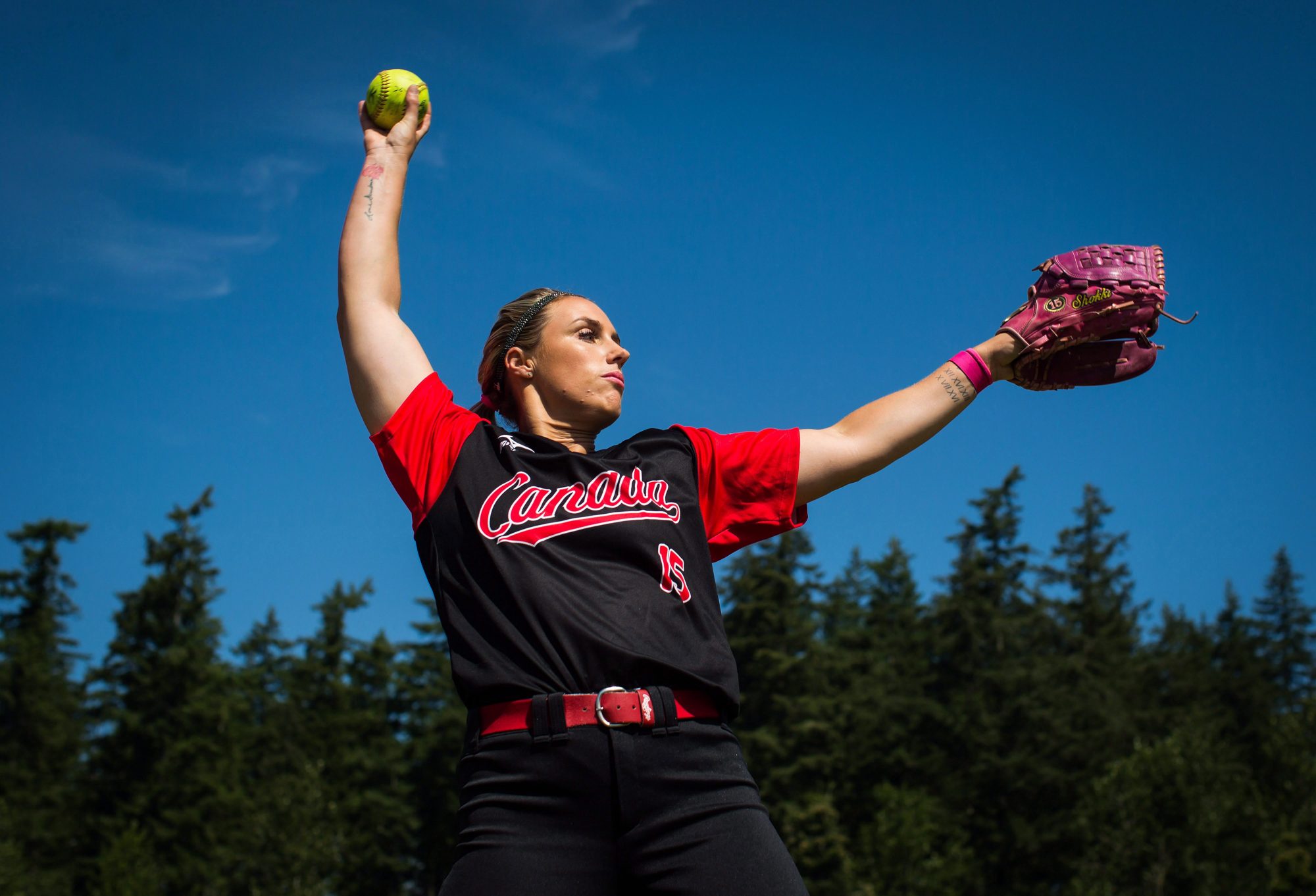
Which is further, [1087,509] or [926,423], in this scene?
[1087,509]

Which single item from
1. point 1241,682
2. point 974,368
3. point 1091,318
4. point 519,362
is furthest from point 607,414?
point 1241,682

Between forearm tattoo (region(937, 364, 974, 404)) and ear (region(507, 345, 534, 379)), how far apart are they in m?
1.35

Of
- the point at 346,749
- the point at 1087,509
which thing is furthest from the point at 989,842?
the point at 346,749

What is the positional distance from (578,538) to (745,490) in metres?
0.66

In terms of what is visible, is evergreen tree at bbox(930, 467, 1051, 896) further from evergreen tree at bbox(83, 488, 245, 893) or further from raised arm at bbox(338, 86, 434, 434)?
raised arm at bbox(338, 86, 434, 434)

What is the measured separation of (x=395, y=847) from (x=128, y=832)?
993 cm

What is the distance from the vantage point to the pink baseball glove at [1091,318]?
3.67 m

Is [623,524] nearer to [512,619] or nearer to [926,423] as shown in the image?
[512,619]

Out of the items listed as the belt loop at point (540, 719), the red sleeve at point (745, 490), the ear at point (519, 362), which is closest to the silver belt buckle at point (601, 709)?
the belt loop at point (540, 719)

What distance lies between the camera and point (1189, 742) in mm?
32844

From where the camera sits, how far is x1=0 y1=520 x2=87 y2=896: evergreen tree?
3294 cm

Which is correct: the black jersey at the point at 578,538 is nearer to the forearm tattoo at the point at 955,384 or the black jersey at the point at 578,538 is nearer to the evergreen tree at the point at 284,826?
the forearm tattoo at the point at 955,384

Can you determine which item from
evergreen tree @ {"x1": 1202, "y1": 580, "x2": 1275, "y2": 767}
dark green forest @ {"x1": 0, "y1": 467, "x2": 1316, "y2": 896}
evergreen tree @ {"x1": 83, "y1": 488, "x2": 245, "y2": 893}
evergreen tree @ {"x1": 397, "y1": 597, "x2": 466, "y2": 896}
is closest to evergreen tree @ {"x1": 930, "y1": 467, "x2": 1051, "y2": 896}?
dark green forest @ {"x1": 0, "y1": 467, "x2": 1316, "y2": 896}

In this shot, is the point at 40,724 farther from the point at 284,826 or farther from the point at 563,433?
the point at 563,433
